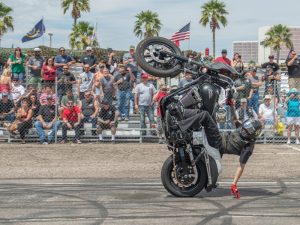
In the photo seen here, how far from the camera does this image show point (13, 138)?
59.0 feet

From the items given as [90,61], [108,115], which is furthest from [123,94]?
[90,61]

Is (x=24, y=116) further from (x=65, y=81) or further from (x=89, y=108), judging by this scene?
(x=89, y=108)

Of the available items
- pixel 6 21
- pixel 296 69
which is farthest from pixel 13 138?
pixel 6 21

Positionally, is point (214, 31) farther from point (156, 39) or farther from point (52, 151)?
point (156, 39)

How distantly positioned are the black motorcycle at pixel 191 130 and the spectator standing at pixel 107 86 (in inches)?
331

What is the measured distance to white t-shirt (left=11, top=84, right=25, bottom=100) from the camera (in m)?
18.1

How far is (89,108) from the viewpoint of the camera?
1766 cm

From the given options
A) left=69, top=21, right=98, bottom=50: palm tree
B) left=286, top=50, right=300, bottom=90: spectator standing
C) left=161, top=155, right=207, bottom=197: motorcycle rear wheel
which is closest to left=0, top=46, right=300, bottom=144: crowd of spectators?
left=286, top=50, right=300, bottom=90: spectator standing

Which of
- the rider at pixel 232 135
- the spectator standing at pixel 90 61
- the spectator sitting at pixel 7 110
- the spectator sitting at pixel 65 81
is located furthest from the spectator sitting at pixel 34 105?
the rider at pixel 232 135

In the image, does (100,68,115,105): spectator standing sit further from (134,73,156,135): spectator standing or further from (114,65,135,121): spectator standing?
(134,73,156,135): spectator standing

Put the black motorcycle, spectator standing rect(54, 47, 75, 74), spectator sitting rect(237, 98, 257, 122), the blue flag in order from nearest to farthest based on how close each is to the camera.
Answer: the black motorcycle, spectator sitting rect(237, 98, 257, 122), spectator standing rect(54, 47, 75, 74), the blue flag

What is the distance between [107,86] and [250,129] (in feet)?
29.9

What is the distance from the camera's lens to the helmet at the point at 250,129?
9.13 metres

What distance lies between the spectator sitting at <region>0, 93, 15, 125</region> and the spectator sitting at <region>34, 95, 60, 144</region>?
2.76 ft
